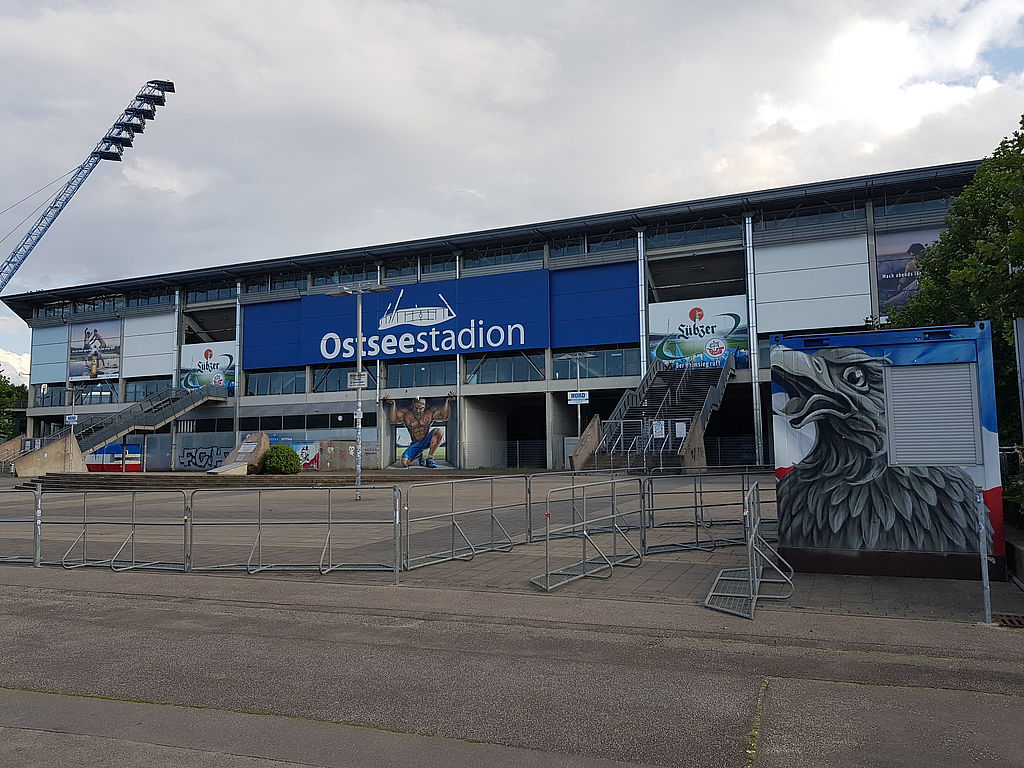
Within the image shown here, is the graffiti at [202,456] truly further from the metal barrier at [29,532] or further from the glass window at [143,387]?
the metal barrier at [29,532]

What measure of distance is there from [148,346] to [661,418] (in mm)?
43618

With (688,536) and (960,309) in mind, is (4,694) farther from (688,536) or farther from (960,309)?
(960,309)

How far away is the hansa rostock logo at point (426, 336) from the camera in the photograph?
5197cm

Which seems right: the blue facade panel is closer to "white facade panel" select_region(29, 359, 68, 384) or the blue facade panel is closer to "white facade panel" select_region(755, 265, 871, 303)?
"white facade panel" select_region(755, 265, 871, 303)

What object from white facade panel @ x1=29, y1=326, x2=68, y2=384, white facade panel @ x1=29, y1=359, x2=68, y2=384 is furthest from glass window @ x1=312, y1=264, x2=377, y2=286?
white facade panel @ x1=29, y1=359, x2=68, y2=384

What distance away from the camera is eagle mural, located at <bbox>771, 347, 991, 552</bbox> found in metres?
9.66

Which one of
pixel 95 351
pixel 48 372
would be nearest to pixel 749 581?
pixel 95 351

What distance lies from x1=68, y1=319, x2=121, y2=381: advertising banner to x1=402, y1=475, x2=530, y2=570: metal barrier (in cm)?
5883

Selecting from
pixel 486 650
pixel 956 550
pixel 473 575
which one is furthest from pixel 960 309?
pixel 486 650

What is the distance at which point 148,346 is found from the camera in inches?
2527

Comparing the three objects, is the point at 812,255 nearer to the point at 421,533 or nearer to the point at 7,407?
the point at 421,533

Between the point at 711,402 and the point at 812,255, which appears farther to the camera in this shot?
the point at 812,255

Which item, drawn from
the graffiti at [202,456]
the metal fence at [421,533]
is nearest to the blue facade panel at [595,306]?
the graffiti at [202,456]

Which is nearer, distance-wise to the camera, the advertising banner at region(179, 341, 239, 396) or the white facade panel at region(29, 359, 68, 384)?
the advertising banner at region(179, 341, 239, 396)
